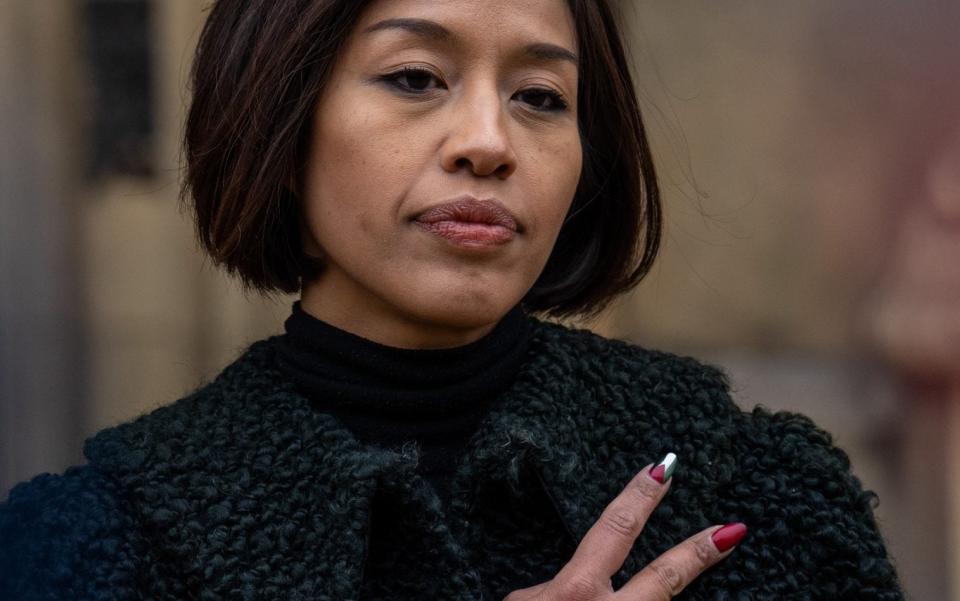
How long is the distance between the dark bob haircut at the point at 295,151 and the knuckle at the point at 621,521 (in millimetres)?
609

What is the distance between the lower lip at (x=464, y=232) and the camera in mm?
2271

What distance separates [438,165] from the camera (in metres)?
2.29

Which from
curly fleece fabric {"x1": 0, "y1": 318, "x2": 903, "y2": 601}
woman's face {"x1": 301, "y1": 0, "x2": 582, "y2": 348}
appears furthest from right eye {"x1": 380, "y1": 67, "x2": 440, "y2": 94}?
curly fleece fabric {"x1": 0, "y1": 318, "x2": 903, "y2": 601}

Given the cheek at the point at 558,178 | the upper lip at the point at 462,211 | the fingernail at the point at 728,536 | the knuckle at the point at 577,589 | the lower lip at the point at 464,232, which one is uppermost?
the cheek at the point at 558,178

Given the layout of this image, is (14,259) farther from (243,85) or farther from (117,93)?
(243,85)

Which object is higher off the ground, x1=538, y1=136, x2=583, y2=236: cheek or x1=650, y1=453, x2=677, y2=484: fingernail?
x1=538, y1=136, x2=583, y2=236: cheek

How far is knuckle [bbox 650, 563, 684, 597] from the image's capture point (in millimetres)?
2268

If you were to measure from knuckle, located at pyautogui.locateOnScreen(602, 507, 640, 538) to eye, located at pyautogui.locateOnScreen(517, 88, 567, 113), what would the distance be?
658mm

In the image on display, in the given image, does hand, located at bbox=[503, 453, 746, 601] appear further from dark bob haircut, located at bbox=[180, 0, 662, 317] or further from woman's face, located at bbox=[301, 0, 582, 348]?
dark bob haircut, located at bbox=[180, 0, 662, 317]

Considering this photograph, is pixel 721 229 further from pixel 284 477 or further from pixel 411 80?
pixel 284 477

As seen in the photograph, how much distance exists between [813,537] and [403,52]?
1.00 meters

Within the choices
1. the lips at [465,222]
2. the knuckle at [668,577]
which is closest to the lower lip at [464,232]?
the lips at [465,222]

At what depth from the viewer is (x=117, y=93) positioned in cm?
665

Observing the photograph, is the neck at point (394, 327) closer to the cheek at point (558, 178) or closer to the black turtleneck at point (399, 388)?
the black turtleneck at point (399, 388)
